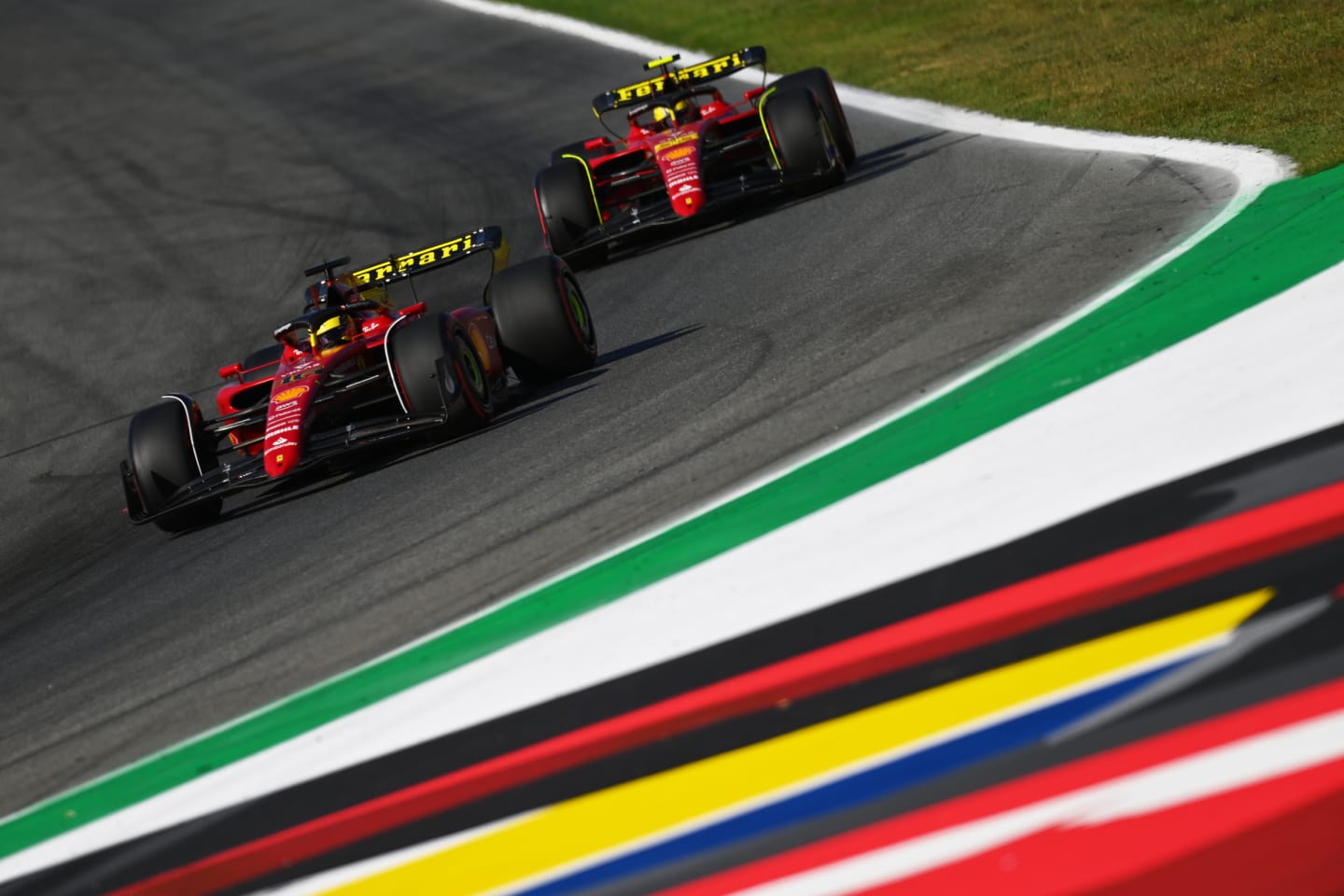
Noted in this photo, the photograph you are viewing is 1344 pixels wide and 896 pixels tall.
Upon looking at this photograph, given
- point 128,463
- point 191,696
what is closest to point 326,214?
point 128,463

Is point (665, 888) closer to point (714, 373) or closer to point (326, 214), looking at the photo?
point (714, 373)

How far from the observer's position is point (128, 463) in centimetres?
904

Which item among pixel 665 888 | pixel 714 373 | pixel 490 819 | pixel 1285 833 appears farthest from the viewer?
pixel 714 373

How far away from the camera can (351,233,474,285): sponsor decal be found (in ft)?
32.5

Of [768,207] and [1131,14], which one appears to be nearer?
[768,207]

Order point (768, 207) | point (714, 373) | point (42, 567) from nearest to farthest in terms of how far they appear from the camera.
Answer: point (714, 373) → point (42, 567) → point (768, 207)

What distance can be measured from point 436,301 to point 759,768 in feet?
37.6

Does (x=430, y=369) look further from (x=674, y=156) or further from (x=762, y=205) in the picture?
(x=762, y=205)

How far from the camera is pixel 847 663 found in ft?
14.3

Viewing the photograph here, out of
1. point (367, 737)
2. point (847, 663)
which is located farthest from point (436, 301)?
point (847, 663)

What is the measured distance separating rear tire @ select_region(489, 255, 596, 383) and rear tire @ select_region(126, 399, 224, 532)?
5.98 feet

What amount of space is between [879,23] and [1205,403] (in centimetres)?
1686

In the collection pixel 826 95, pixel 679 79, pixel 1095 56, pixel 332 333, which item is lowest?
pixel 1095 56

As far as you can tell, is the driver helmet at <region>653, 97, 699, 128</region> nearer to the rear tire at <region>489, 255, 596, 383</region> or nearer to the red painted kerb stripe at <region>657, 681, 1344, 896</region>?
the rear tire at <region>489, 255, 596, 383</region>
